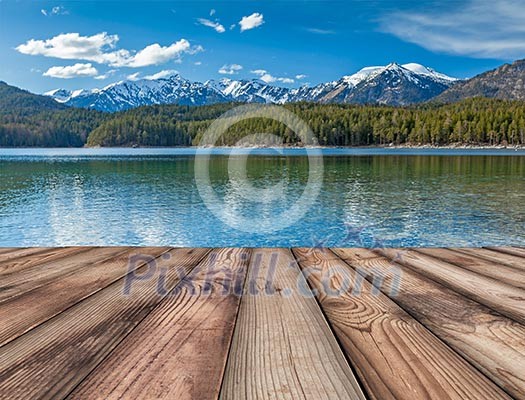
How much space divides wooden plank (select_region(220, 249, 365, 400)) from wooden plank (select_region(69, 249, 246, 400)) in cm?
6

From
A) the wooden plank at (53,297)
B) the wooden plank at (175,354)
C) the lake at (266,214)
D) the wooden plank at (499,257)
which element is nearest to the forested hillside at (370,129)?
the lake at (266,214)

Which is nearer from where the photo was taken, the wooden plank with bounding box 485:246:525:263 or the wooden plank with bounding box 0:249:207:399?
the wooden plank with bounding box 0:249:207:399

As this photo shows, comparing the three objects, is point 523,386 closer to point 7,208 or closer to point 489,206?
point 489,206

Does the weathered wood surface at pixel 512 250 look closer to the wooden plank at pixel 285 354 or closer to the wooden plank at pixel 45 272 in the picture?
the wooden plank at pixel 285 354

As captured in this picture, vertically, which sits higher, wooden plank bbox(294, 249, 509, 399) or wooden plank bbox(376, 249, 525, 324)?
wooden plank bbox(294, 249, 509, 399)

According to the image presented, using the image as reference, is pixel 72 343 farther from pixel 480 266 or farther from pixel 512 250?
pixel 512 250

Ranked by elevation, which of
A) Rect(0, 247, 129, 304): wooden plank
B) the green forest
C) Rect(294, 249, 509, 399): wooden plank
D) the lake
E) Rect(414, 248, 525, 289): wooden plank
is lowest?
the lake

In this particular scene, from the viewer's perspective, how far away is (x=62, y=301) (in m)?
1.95

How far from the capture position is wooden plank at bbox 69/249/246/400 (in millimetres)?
1134

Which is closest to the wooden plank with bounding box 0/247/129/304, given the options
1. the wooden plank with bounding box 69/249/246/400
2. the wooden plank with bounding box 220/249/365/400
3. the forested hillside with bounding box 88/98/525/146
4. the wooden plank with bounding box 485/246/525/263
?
the wooden plank with bounding box 69/249/246/400

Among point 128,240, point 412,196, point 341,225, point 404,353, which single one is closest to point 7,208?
point 128,240

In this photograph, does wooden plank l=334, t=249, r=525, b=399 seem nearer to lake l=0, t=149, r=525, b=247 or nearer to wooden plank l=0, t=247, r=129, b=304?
wooden plank l=0, t=247, r=129, b=304

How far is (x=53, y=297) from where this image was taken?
2023mm

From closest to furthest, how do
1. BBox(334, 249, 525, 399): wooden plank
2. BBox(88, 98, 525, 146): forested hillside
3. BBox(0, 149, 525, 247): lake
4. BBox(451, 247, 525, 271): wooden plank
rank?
1. BBox(334, 249, 525, 399): wooden plank
2. BBox(451, 247, 525, 271): wooden plank
3. BBox(0, 149, 525, 247): lake
4. BBox(88, 98, 525, 146): forested hillside
